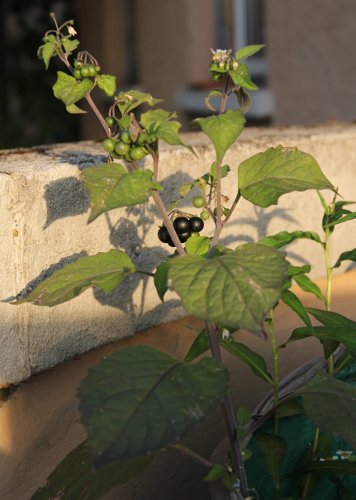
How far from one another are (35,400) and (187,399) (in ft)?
2.50

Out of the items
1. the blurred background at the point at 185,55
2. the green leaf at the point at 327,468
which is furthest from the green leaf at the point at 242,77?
the blurred background at the point at 185,55

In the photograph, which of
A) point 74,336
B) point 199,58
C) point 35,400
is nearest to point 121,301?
point 74,336

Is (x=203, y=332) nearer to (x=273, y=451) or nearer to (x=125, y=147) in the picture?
(x=273, y=451)

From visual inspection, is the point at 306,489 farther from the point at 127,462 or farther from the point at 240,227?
the point at 240,227

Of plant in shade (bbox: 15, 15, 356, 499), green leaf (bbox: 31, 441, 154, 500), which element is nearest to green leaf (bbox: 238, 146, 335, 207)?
plant in shade (bbox: 15, 15, 356, 499)

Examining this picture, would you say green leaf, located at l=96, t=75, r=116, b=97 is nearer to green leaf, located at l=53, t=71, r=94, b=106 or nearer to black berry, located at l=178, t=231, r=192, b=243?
green leaf, located at l=53, t=71, r=94, b=106

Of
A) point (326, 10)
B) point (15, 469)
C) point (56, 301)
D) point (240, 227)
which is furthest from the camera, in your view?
point (326, 10)

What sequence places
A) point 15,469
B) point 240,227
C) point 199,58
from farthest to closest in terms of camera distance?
point 199,58 → point 240,227 → point 15,469

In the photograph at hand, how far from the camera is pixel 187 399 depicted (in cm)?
Answer: 113

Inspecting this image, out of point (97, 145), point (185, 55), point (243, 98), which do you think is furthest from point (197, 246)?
point (185, 55)

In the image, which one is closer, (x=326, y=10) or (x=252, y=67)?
(x=326, y=10)

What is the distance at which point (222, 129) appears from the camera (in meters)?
1.30

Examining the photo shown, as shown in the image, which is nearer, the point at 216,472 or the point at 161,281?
the point at 216,472

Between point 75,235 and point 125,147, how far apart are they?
524 mm
